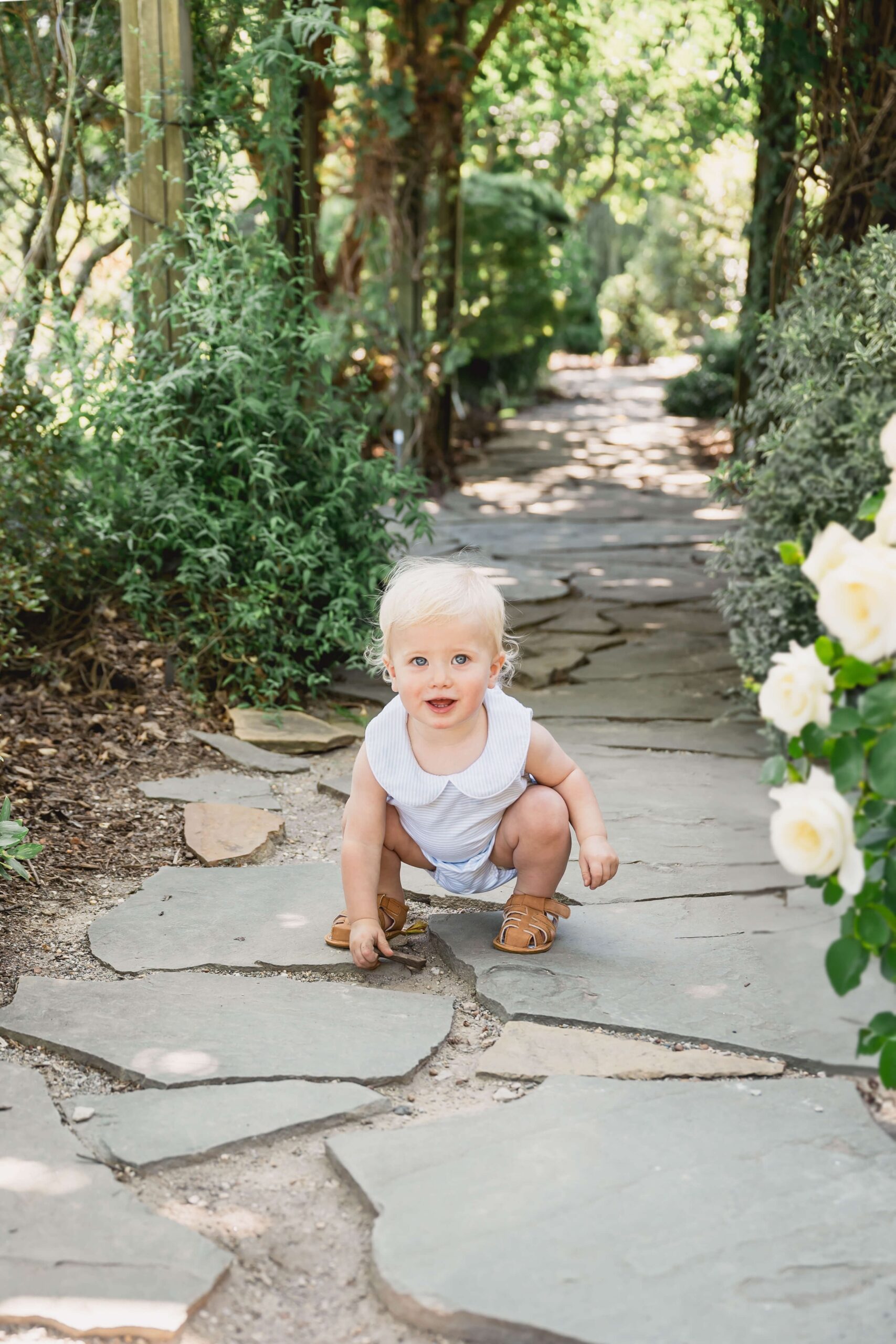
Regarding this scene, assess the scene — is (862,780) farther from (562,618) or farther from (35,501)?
(562,618)

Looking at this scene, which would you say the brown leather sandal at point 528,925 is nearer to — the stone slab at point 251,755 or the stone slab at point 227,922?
the stone slab at point 227,922

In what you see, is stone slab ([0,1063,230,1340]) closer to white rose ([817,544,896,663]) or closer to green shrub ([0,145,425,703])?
white rose ([817,544,896,663])

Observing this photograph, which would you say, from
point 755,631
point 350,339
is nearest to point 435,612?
point 755,631

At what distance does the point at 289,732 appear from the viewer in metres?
4.15

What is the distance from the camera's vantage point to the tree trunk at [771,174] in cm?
454

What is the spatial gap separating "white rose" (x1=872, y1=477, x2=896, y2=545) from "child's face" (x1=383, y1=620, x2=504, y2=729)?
3.44 ft

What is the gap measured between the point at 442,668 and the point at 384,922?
60cm

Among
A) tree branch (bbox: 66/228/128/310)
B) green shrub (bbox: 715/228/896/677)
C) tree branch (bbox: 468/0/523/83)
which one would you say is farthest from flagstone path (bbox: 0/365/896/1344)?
tree branch (bbox: 468/0/523/83)

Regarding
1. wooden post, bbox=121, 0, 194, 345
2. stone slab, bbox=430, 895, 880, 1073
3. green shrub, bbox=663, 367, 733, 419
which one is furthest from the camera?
green shrub, bbox=663, 367, 733, 419

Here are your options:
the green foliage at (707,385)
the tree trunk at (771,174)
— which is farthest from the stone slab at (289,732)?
the green foliage at (707,385)

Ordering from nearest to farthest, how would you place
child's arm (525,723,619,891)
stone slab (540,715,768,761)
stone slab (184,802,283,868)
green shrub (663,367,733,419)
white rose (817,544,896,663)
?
white rose (817,544,896,663) < child's arm (525,723,619,891) < stone slab (184,802,283,868) < stone slab (540,715,768,761) < green shrub (663,367,733,419)

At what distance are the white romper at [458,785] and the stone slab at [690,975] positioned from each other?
214mm

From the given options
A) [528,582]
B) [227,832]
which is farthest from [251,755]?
[528,582]

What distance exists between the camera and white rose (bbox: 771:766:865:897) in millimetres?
1436
